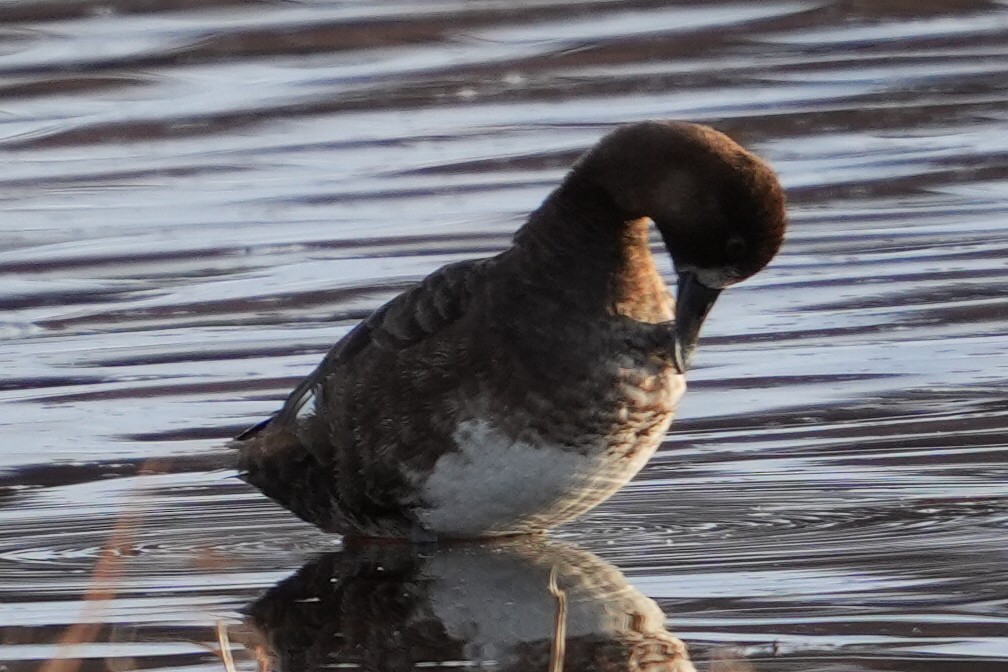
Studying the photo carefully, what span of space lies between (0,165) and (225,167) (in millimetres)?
1119

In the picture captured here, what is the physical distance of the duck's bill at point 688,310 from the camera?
17.8 ft

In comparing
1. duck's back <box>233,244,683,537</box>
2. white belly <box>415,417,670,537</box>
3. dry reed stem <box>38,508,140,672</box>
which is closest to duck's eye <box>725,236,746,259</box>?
duck's back <box>233,244,683,537</box>

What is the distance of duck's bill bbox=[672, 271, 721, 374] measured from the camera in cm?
543

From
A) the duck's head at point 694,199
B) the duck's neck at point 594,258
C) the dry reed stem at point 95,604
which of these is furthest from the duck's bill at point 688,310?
the dry reed stem at point 95,604

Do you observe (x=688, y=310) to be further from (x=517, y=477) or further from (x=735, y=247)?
(x=517, y=477)

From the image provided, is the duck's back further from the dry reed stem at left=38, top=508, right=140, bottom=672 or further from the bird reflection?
the dry reed stem at left=38, top=508, right=140, bottom=672

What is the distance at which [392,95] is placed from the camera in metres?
11.8

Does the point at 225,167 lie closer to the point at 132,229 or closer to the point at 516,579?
the point at 132,229

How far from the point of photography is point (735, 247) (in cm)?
529

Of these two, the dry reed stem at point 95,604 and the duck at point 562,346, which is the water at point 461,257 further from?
the duck at point 562,346

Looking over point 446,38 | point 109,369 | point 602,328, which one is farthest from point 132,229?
point 602,328

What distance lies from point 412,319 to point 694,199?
86 centimetres

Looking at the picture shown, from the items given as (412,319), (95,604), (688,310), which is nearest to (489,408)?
(412,319)

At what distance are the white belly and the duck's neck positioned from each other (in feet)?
1.07
